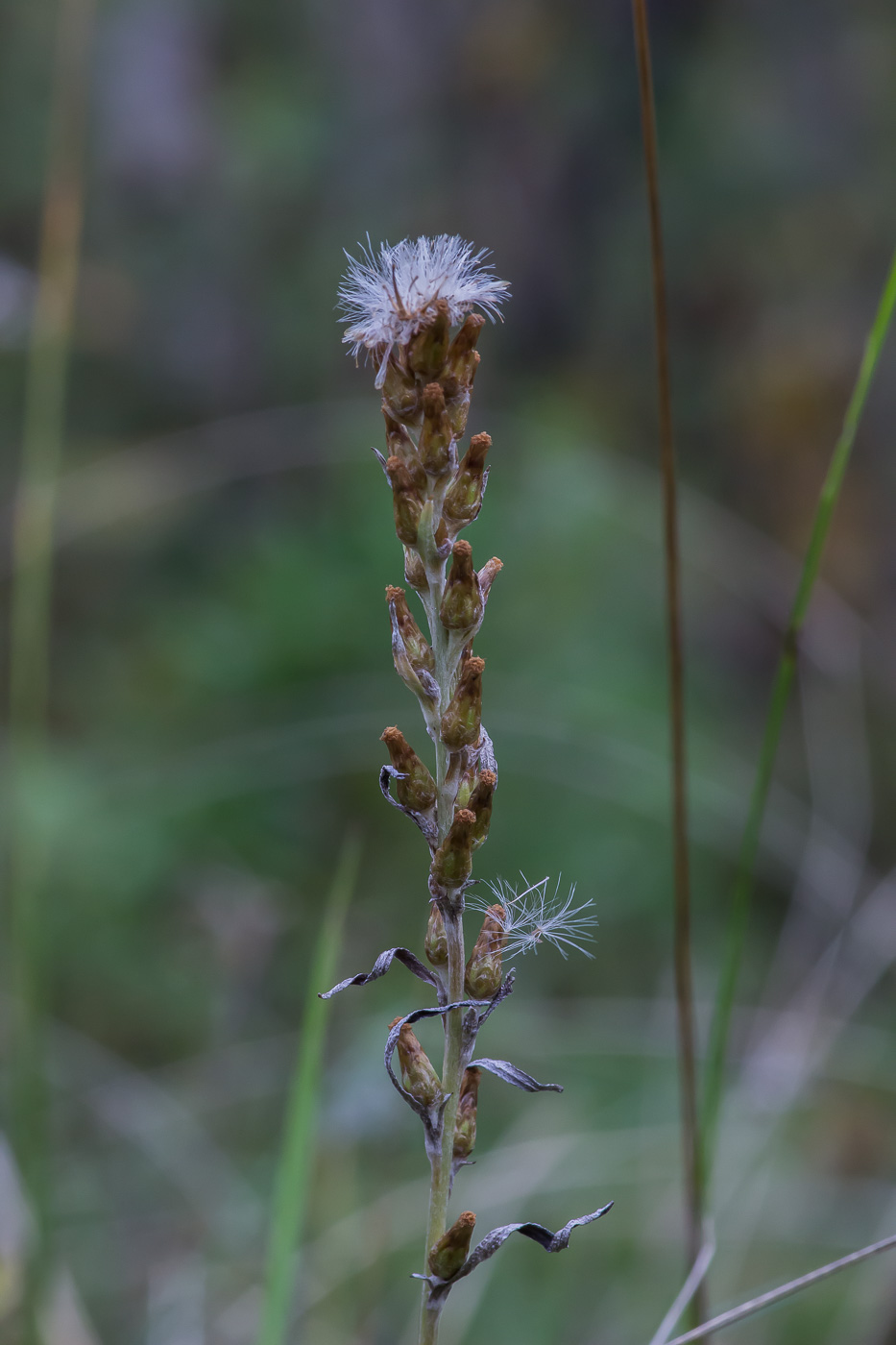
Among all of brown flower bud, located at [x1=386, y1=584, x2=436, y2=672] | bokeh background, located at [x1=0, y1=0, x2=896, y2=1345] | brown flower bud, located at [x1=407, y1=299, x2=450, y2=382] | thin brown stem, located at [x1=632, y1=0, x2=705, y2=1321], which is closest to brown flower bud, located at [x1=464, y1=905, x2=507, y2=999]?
brown flower bud, located at [x1=386, y1=584, x2=436, y2=672]

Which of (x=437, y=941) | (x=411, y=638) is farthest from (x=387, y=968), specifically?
(x=411, y=638)

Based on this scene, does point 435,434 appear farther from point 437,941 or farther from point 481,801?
point 437,941

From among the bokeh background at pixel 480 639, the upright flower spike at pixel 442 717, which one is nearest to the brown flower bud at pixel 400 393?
the upright flower spike at pixel 442 717

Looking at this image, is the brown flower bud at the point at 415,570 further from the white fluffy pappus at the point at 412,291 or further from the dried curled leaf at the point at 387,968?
the dried curled leaf at the point at 387,968

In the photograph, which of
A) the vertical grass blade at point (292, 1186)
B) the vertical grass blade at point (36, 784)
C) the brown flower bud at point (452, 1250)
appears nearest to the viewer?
the brown flower bud at point (452, 1250)

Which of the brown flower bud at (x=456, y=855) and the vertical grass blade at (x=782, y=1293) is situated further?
the vertical grass blade at (x=782, y=1293)

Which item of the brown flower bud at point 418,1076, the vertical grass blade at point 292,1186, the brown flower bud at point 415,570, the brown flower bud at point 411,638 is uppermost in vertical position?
the brown flower bud at point 415,570

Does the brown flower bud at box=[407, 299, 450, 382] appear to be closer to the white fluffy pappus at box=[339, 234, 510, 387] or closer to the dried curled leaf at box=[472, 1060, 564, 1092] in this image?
the white fluffy pappus at box=[339, 234, 510, 387]
